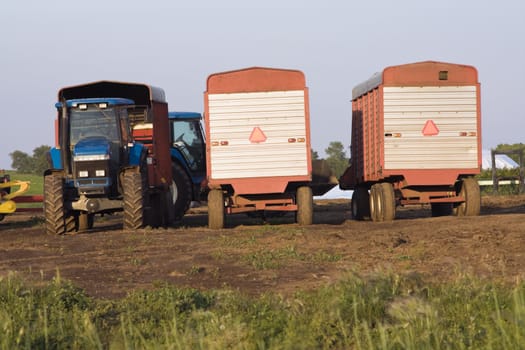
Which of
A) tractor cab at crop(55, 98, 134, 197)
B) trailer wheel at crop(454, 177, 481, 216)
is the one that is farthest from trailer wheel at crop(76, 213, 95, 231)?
trailer wheel at crop(454, 177, 481, 216)

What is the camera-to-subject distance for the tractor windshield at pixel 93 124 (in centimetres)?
2002

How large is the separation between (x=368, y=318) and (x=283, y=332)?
912mm

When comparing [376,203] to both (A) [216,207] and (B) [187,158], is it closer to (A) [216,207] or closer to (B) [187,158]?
(A) [216,207]

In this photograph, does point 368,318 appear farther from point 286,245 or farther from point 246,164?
point 246,164

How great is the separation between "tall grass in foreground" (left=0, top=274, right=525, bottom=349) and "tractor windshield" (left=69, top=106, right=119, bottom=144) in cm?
1095

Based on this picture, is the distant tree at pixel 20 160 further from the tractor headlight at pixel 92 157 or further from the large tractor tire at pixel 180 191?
the tractor headlight at pixel 92 157

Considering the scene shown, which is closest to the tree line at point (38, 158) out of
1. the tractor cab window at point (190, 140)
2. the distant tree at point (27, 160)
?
the distant tree at point (27, 160)

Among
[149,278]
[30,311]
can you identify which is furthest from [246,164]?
[30,311]

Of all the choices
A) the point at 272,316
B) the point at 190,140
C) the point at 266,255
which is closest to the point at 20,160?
the point at 190,140

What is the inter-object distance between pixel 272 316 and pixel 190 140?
18474mm

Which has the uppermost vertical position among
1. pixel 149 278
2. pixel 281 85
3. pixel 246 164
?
pixel 281 85

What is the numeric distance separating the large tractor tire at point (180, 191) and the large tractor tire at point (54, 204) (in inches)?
208

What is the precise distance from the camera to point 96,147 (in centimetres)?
1961

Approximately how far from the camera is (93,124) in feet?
66.2
